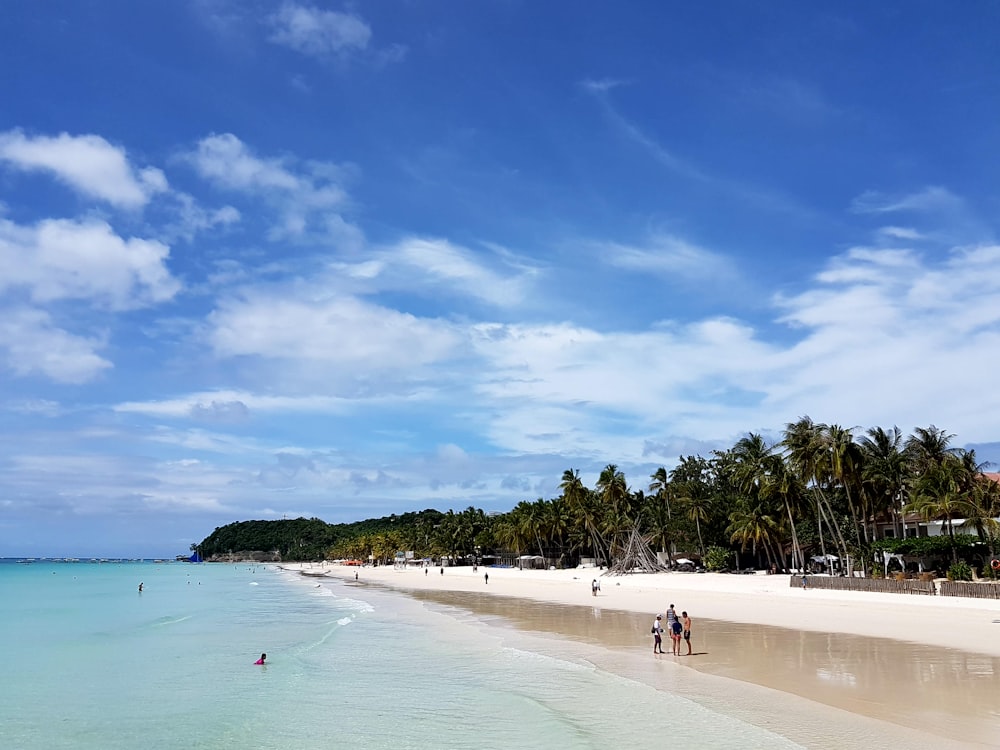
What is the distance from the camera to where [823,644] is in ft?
83.8

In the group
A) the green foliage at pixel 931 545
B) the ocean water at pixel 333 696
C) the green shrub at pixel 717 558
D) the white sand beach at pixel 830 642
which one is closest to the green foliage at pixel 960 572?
the green foliage at pixel 931 545

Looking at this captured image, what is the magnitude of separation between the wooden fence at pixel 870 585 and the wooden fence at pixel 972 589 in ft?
3.25

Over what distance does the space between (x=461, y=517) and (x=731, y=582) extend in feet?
264

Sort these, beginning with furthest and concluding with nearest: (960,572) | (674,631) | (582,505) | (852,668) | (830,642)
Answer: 1. (582,505)
2. (960,572)
3. (830,642)
4. (674,631)
5. (852,668)

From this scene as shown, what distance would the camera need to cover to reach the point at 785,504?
60750 mm

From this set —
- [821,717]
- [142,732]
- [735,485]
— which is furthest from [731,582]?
[142,732]

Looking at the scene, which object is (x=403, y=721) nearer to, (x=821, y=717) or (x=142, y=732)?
(x=142, y=732)

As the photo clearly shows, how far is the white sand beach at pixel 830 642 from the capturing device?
619 inches

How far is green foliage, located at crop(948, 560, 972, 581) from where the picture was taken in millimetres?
40812

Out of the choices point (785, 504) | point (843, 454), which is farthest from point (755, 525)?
point (843, 454)

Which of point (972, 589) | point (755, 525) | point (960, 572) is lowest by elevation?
point (972, 589)

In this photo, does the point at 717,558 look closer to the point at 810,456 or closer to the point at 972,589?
the point at 810,456

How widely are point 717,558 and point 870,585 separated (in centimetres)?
2790

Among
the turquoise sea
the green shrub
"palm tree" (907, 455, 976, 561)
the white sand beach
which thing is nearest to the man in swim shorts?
the white sand beach
